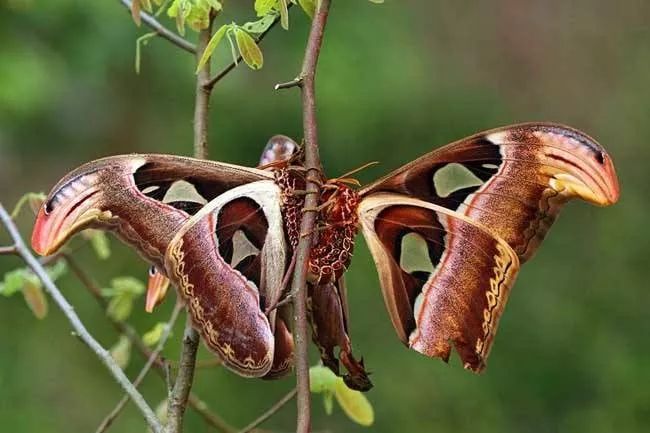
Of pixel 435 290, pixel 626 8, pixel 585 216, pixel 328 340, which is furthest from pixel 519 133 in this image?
pixel 626 8

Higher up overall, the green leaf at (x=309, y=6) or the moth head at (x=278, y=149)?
the green leaf at (x=309, y=6)

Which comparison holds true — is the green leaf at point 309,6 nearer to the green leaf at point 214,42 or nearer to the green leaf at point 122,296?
the green leaf at point 214,42

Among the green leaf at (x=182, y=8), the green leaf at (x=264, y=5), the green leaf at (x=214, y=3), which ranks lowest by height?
the green leaf at (x=182, y=8)

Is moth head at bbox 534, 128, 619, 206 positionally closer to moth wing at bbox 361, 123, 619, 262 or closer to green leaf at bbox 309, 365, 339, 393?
moth wing at bbox 361, 123, 619, 262

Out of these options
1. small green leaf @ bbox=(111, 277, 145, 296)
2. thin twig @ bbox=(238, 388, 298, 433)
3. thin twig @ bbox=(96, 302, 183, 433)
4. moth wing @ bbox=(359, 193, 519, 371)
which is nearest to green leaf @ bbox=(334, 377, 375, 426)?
thin twig @ bbox=(238, 388, 298, 433)

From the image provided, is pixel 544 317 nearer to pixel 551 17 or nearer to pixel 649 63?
pixel 649 63

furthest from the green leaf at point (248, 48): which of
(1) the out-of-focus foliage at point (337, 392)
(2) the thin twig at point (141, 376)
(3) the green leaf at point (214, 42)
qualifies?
(1) the out-of-focus foliage at point (337, 392)
